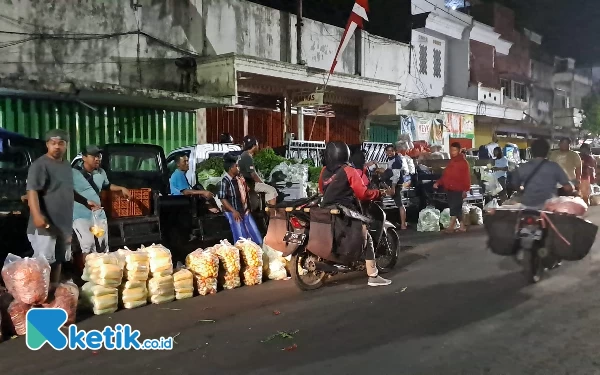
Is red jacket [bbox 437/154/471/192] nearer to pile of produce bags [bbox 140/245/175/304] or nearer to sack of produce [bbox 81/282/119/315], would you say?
pile of produce bags [bbox 140/245/175/304]

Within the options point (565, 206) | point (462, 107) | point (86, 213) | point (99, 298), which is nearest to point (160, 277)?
point (99, 298)

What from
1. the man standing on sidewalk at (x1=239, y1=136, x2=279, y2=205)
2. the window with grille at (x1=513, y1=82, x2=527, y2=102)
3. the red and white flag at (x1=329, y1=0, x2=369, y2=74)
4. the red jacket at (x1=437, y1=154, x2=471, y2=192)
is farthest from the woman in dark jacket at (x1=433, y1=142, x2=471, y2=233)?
the window with grille at (x1=513, y1=82, x2=527, y2=102)

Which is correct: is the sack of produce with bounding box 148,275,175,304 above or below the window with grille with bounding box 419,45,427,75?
below

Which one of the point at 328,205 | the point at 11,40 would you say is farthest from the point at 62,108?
the point at 328,205

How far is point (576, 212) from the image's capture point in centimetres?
702

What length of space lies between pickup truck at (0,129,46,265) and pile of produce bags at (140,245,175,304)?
187 cm

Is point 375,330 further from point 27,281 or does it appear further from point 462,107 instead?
point 462,107

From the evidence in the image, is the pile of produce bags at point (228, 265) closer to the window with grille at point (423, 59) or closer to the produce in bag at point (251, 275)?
the produce in bag at point (251, 275)

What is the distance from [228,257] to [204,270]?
1.31 feet

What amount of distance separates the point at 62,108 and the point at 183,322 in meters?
8.59

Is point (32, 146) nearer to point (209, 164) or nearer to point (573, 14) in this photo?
point (209, 164)

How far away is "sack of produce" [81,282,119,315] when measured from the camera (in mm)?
5949

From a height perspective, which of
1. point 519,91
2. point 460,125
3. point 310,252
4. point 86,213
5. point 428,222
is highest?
point 519,91

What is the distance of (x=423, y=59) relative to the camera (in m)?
23.7
